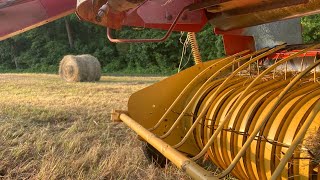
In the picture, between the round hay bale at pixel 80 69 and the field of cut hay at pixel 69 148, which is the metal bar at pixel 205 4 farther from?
the round hay bale at pixel 80 69

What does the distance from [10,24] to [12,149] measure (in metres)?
1.37

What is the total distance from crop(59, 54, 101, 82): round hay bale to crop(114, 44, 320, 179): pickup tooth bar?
1044cm

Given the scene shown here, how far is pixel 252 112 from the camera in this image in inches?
86.0

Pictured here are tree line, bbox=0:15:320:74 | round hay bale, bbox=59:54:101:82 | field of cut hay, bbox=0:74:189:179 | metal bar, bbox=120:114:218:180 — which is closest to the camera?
metal bar, bbox=120:114:218:180

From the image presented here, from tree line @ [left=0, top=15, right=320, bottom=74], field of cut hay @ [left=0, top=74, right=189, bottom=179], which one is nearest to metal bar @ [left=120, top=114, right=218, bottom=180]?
field of cut hay @ [left=0, top=74, right=189, bottom=179]

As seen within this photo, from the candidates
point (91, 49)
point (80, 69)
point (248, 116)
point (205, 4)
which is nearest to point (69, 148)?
point (205, 4)

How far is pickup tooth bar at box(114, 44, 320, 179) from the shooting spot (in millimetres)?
1703

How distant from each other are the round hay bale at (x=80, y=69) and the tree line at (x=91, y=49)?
7.00m

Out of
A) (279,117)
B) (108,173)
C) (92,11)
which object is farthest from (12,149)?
(279,117)

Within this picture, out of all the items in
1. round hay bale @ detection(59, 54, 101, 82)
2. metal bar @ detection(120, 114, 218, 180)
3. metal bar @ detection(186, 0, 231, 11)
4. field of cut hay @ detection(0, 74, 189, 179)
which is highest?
metal bar @ detection(186, 0, 231, 11)

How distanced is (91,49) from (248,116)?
83.8 feet

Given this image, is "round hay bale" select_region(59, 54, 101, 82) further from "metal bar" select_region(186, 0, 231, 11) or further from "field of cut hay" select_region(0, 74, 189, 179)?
"metal bar" select_region(186, 0, 231, 11)

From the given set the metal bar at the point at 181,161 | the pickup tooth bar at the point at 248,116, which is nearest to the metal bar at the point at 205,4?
the pickup tooth bar at the point at 248,116

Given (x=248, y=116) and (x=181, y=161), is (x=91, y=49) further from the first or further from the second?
(x=181, y=161)
